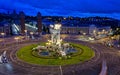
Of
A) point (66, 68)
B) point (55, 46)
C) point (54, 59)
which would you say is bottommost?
point (66, 68)

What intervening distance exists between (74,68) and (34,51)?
1684cm

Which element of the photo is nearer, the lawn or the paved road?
the paved road

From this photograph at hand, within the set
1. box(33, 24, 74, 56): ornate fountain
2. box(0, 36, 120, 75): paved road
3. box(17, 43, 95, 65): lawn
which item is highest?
box(33, 24, 74, 56): ornate fountain

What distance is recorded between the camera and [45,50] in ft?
167

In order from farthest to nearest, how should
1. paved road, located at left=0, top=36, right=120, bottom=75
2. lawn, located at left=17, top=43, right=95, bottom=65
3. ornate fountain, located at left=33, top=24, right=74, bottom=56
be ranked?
ornate fountain, located at left=33, top=24, right=74, bottom=56 < lawn, located at left=17, top=43, right=95, bottom=65 < paved road, located at left=0, top=36, right=120, bottom=75

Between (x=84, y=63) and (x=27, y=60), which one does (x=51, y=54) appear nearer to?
(x=27, y=60)

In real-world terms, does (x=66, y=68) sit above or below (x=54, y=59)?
below

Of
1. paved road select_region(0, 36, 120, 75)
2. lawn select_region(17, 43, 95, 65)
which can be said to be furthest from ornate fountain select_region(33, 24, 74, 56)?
paved road select_region(0, 36, 120, 75)

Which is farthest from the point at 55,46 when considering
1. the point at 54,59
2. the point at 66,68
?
the point at 66,68

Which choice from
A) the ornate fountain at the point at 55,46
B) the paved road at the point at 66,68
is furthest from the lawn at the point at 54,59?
the ornate fountain at the point at 55,46

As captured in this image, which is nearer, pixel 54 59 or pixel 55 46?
pixel 54 59

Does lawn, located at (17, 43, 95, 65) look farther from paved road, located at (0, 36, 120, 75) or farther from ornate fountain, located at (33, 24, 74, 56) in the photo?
ornate fountain, located at (33, 24, 74, 56)

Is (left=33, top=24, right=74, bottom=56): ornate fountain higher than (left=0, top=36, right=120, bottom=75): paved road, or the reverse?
(left=33, top=24, right=74, bottom=56): ornate fountain

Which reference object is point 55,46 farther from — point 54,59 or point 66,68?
point 66,68
